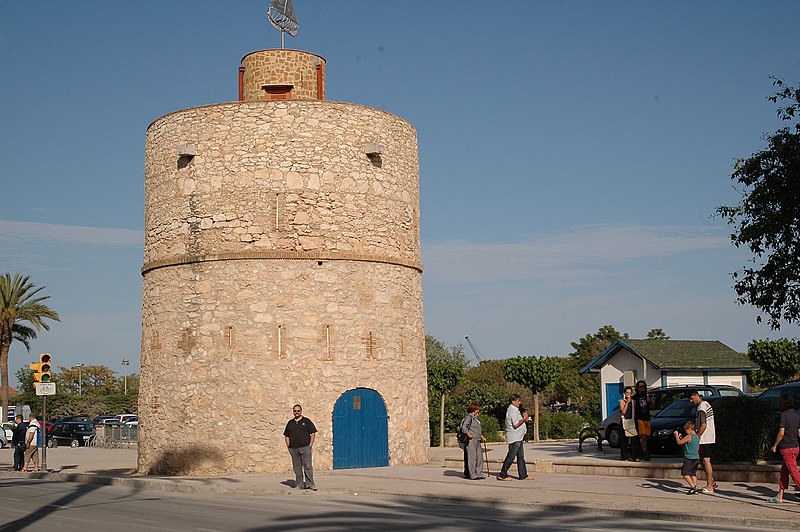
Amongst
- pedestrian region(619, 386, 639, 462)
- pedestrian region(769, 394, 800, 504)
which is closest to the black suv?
pedestrian region(619, 386, 639, 462)

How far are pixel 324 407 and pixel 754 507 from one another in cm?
1158

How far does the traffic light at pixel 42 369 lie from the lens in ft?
88.1

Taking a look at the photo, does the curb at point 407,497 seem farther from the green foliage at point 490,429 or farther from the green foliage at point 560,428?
the green foliage at point 560,428

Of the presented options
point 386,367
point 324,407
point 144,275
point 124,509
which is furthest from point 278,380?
point 124,509

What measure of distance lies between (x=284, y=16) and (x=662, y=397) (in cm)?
1487

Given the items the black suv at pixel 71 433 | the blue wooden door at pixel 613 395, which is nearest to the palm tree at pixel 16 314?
the black suv at pixel 71 433

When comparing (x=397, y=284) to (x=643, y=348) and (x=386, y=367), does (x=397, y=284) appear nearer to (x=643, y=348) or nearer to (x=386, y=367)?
(x=386, y=367)

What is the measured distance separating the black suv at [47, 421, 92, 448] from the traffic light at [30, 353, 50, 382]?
909 inches

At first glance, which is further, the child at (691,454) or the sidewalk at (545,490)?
the child at (691,454)

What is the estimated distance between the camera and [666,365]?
32.0 m

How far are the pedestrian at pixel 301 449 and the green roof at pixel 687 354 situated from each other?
16.5 m

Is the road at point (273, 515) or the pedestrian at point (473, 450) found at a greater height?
the pedestrian at point (473, 450)

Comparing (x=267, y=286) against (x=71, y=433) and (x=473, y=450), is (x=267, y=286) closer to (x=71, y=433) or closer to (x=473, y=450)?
(x=473, y=450)

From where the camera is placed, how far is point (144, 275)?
25.5 metres
